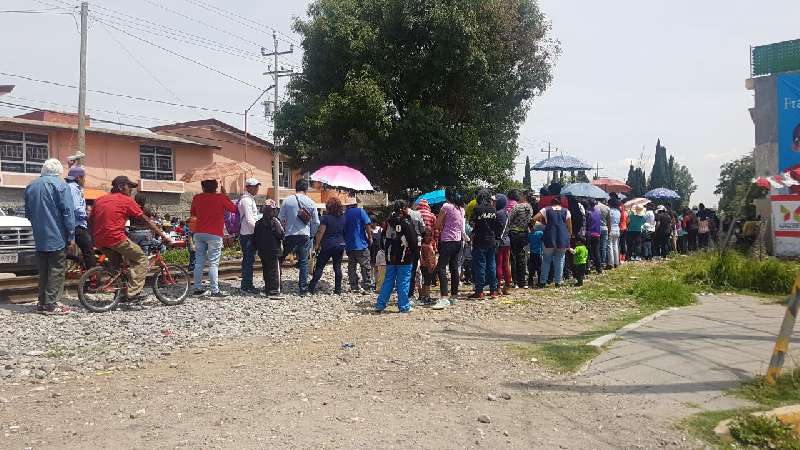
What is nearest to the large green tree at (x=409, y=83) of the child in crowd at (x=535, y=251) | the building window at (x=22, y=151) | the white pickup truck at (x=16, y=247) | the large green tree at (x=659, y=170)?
the child in crowd at (x=535, y=251)

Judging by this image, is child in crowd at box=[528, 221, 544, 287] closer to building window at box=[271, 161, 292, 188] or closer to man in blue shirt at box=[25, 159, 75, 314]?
man in blue shirt at box=[25, 159, 75, 314]

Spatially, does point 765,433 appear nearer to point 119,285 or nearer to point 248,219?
point 119,285

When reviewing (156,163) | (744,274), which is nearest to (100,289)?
(744,274)

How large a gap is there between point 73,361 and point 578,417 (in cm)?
482

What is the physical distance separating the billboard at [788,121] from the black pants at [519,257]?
14.2 metres

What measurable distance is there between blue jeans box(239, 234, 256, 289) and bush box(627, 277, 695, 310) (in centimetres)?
638

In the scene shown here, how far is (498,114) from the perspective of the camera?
830 inches

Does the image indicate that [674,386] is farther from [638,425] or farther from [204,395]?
[204,395]

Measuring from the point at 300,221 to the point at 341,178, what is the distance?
2696 millimetres

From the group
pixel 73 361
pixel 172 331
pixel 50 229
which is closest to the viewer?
pixel 73 361

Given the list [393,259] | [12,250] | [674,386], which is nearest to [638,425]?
[674,386]

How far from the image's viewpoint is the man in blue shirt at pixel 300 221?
412 inches

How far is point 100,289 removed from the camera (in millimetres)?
8531

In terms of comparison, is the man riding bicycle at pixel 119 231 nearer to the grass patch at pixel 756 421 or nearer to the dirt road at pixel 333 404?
the dirt road at pixel 333 404
